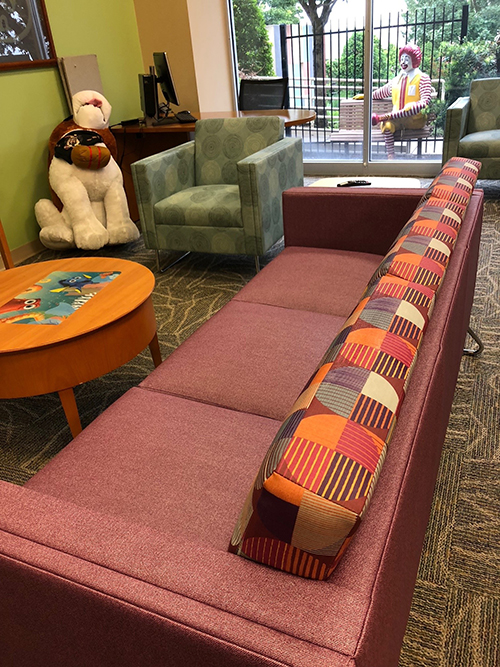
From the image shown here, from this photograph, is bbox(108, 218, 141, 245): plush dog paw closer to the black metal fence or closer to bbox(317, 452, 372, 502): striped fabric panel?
the black metal fence

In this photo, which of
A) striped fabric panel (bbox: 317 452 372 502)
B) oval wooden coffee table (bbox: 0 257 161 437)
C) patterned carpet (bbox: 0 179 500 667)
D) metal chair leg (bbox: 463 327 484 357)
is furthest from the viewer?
metal chair leg (bbox: 463 327 484 357)

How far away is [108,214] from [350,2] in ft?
9.39

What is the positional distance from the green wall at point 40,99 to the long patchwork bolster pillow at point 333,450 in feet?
11.2

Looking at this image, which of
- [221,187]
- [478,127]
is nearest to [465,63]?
[478,127]

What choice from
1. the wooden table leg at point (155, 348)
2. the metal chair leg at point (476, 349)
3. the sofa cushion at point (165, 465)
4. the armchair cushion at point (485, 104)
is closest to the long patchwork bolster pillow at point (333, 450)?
the sofa cushion at point (165, 465)

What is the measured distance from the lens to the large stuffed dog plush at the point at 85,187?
362 cm

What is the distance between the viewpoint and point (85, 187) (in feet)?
12.2

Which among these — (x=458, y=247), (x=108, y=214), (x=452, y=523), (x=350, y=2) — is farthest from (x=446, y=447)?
(x=350, y=2)

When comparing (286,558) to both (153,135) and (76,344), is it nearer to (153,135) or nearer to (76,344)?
(76,344)

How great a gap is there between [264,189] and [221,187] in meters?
0.56

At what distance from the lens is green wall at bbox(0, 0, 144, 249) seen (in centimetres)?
365

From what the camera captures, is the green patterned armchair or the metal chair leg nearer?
the metal chair leg

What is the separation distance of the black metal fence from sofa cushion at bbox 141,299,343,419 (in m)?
3.84

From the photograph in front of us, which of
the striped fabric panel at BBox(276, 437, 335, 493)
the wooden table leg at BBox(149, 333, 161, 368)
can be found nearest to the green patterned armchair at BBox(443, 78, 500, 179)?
the wooden table leg at BBox(149, 333, 161, 368)
